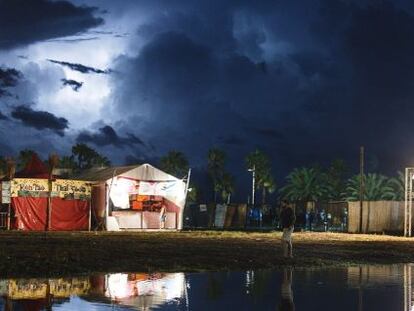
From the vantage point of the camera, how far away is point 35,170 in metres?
38.0

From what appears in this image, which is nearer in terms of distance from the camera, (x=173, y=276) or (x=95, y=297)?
(x=95, y=297)

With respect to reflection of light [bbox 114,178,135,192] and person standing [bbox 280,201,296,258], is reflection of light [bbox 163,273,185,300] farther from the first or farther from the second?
reflection of light [bbox 114,178,135,192]

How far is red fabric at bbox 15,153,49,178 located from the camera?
37500 mm

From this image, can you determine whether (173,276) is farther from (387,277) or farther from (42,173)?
(42,173)

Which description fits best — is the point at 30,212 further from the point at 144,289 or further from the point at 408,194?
the point at 144,289

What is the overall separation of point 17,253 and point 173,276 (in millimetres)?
5956

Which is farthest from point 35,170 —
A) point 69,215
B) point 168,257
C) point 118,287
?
point 118,287

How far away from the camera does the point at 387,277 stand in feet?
52.6

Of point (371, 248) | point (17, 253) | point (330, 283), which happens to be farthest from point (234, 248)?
point (330, 283)

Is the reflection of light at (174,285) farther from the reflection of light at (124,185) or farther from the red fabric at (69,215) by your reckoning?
the reflection of light at (124,185)

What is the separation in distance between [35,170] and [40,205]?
2.16 m

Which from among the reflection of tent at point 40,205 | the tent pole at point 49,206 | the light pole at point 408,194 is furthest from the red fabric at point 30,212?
the light pole at point 408,194

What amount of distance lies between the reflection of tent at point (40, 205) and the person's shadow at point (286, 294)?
22459 mm

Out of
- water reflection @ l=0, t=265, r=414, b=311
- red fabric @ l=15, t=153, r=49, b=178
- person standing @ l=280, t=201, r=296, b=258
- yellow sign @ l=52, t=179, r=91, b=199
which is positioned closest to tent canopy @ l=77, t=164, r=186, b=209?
yellow sign @ l=52, t=179, r=91, b=199
